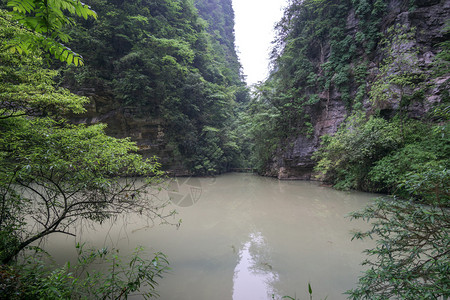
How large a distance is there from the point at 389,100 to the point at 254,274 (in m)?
8.39

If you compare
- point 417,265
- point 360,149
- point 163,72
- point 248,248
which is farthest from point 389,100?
point 163,72

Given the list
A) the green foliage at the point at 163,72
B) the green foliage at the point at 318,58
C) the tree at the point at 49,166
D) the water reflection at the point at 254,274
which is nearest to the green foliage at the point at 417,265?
the water reflection at the point at 254,274

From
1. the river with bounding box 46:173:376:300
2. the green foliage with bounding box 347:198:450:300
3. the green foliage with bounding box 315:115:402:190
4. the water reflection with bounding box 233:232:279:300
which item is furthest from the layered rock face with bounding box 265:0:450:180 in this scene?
the water reflection with bounding box 233:232:279:300

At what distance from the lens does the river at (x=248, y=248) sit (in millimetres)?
2631

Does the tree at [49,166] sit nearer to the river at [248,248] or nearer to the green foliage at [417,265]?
the river at [248,248]

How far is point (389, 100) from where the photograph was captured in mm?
7648

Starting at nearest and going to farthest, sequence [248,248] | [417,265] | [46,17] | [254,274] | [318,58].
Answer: [46,17]
[417,265]
[254,274]
[248,248]
[318,58]

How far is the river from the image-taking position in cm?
263

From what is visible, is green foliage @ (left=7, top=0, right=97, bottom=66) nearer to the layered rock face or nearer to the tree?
the tree

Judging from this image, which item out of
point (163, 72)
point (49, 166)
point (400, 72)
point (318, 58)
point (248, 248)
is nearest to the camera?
point (49, 166)

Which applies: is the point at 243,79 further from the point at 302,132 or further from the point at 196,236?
the point at 196,236

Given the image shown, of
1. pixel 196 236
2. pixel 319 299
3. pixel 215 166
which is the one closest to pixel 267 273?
pixel 319 299

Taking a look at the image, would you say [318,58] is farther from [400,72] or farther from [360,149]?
[360,149]

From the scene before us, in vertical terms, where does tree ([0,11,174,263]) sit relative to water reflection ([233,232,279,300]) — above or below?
above
